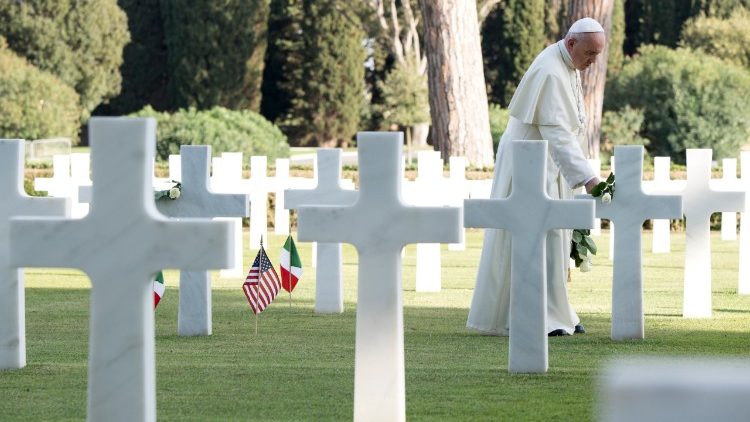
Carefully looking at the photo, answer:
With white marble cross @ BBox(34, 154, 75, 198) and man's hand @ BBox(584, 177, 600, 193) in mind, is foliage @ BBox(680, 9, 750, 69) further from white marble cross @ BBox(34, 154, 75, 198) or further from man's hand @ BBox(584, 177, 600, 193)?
man's hand @ BBox(584, 177, 600, 193)

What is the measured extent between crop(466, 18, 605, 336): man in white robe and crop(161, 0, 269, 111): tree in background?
111 feet

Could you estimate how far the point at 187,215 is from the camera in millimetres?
7941

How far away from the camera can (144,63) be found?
157 feet

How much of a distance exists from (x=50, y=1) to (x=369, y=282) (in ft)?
143

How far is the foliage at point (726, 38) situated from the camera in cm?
4009

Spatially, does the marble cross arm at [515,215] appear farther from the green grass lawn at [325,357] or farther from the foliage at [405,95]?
the foliage at [405,95]

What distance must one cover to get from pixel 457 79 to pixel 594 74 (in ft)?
6.72

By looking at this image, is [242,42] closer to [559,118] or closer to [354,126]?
[354,126]

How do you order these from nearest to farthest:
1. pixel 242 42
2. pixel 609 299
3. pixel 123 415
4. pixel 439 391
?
pixel 123 415, pixel 439 391, pixel 609 299, pixel 242 42

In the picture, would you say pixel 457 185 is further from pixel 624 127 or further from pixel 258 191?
pixel 624 127

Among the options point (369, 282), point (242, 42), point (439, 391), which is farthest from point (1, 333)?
point (242, 42)

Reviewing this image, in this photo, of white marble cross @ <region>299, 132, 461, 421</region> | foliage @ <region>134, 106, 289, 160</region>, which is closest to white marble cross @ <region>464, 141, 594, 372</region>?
white marble cross @ <region>299, 132, 461, 421</region>

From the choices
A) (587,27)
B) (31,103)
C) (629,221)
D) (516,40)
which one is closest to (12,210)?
(629,221)

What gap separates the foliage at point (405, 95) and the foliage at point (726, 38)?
830 centimetres
